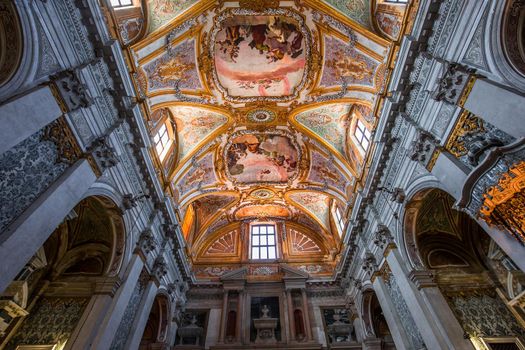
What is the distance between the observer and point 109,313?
742cm

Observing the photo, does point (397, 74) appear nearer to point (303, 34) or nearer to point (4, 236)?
point (303, 34)

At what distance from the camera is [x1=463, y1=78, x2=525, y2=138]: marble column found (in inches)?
189

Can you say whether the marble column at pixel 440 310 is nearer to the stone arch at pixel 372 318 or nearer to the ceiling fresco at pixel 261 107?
the ceiling fresco at pixel 261 107

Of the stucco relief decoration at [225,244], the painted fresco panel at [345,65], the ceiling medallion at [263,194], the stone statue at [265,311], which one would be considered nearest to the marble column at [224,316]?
the stone statue at [265,311]

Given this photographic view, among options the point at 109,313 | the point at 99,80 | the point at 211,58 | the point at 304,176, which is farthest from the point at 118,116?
the point at 304,176

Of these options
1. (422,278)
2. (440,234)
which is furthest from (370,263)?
(422,278)

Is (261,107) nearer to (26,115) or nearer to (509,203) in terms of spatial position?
(26,115)

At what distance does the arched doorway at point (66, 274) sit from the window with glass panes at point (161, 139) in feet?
11.0

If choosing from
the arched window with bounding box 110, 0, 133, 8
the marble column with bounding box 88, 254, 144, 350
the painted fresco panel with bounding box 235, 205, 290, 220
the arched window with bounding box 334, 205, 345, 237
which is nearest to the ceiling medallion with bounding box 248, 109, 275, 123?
the arched window with bounding box 110, 0, 133, 8

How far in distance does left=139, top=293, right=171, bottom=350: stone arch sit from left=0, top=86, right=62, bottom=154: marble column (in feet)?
27.3

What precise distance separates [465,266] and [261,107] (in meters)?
8.87

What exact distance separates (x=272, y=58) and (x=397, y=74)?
15.5ft

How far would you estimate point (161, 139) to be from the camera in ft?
37.1

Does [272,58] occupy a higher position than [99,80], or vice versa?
[272,58]
